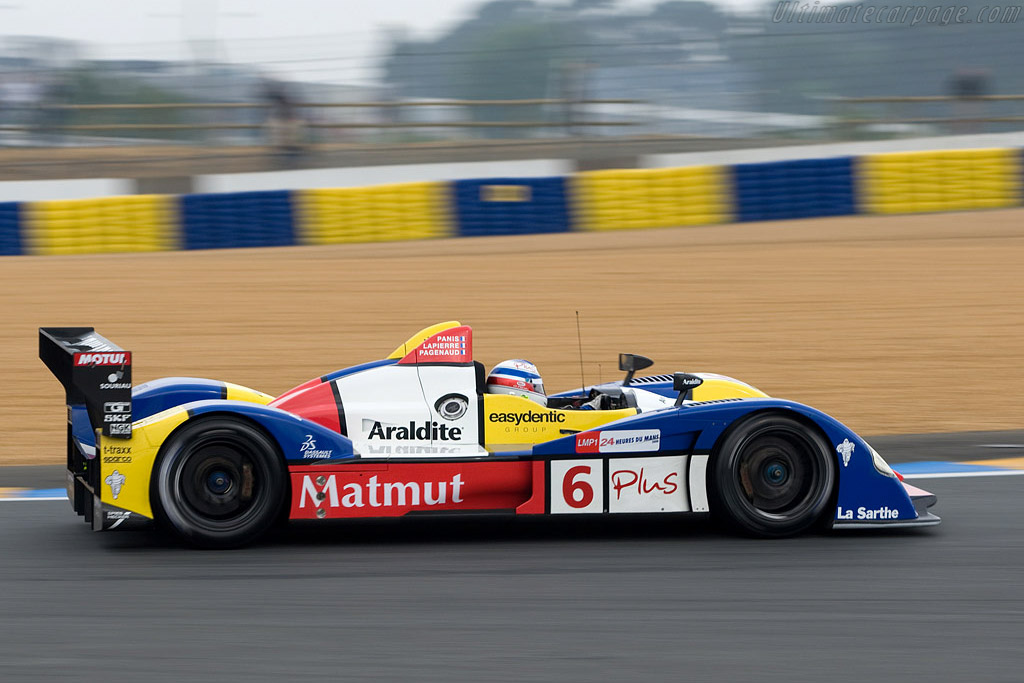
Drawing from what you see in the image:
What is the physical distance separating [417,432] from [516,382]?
0.62m

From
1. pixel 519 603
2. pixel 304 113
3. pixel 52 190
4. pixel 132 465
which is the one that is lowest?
pixel 519 603

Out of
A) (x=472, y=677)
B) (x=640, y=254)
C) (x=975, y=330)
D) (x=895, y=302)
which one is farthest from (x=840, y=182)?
(x=472, y=677)

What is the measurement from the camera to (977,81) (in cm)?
2217

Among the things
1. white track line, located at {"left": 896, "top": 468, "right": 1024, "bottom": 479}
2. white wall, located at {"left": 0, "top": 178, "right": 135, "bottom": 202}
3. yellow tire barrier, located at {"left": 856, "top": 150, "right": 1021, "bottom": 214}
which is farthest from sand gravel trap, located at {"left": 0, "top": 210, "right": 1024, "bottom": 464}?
white wall, located at {"left": 0, "top": 178, "right": 135, "bottom": 202}

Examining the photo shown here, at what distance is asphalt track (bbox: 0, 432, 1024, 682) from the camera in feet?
13.5

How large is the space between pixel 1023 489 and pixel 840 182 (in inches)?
455

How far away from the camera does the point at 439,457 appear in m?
5.53

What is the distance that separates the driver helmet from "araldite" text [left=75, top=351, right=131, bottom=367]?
1.70 meters

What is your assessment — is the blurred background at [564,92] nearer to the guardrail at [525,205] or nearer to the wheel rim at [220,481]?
the guardrail at [525,205]

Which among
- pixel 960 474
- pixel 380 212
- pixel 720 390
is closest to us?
pixel 720 390

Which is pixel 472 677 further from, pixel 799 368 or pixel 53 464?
pixel 799 368

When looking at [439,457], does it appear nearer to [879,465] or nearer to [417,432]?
[417,432]

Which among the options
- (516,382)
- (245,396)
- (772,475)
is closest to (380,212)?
(245,396)

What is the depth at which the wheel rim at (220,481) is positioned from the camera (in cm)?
538
